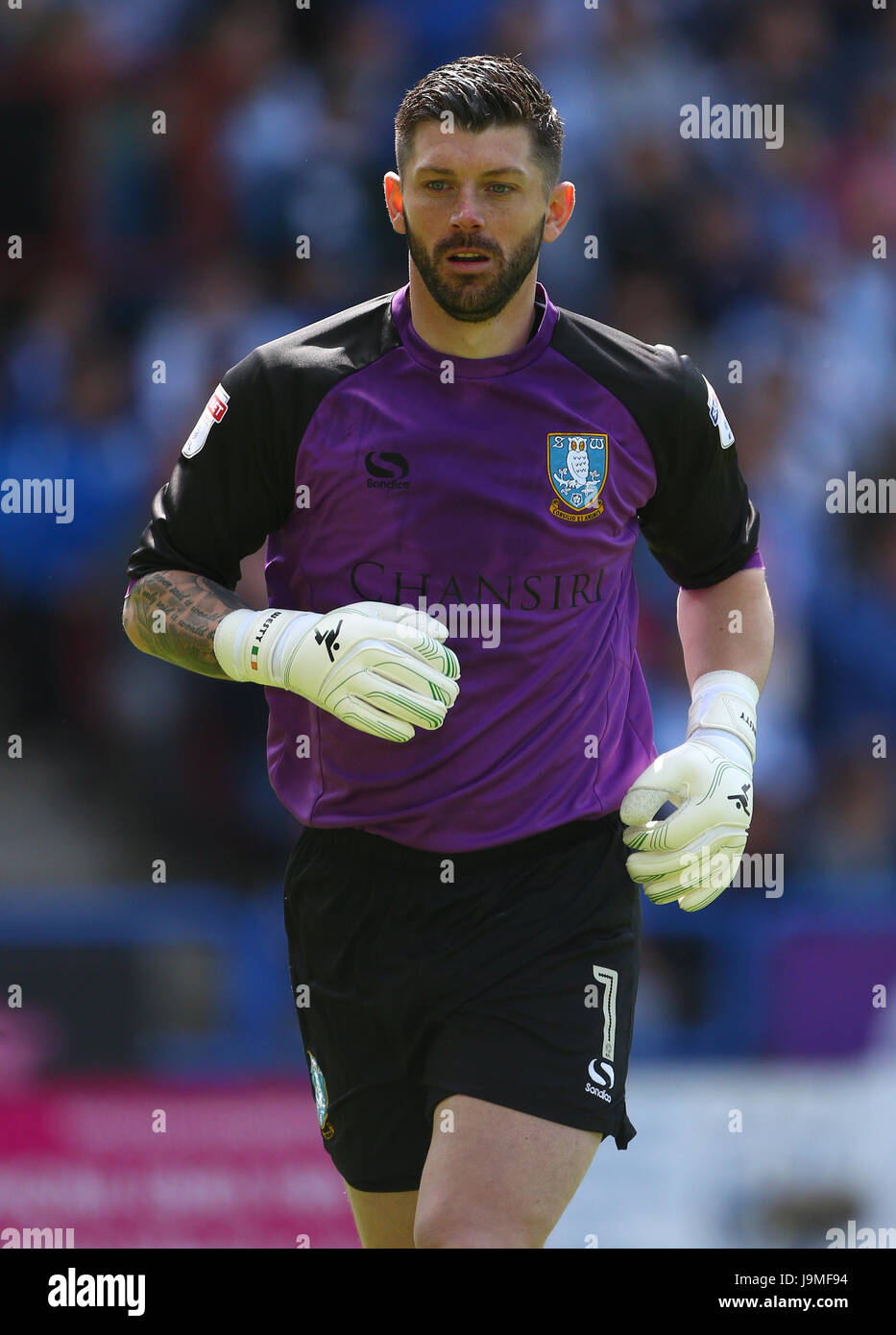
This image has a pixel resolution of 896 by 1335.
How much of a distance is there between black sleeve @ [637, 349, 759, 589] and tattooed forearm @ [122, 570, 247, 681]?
821 millimetres

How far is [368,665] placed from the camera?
2.93m

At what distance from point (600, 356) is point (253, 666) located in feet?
2.80

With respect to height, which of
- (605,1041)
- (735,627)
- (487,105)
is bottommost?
(605,1041)

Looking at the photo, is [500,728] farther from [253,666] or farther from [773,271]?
[773,271]

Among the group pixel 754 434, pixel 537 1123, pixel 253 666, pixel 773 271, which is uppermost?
pixel 773 271

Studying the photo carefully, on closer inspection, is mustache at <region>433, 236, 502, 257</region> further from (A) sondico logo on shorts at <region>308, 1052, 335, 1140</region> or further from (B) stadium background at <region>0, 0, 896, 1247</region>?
(B) stadium background at <region>0, 0, 896, 1247</region>

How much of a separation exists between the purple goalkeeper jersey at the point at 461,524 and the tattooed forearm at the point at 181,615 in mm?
55

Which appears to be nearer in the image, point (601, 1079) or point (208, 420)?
point (601, 1079)

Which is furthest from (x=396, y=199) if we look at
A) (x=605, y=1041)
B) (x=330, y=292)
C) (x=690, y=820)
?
(x=330, y=292)

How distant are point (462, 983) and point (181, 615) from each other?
31.9 inches

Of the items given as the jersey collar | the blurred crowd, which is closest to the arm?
the jersey collar

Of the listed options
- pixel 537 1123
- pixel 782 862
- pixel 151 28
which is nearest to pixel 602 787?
pixel 537 1123

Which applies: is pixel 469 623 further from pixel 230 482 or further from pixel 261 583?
pixel 261 583

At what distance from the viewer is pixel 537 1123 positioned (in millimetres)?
2973
